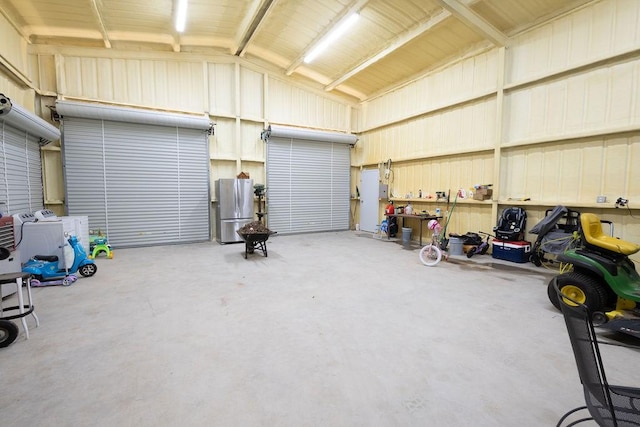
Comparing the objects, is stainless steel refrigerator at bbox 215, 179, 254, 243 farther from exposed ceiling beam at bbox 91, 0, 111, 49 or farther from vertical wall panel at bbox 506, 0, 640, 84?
vertical wall panel at bbox 506, 0, 640, 84

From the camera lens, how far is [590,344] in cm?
113

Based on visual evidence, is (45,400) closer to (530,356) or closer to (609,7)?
(530,356)

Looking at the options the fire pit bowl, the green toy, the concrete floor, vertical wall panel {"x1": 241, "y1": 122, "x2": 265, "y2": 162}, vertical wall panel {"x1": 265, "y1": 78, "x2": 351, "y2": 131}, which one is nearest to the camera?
the concrete floor

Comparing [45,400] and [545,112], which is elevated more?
[545,112]

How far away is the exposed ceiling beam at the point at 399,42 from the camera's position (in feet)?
17.5

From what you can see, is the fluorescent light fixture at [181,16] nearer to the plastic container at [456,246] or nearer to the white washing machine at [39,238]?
the white washing machine at [39,238]

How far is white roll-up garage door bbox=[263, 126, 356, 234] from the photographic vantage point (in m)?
8.39

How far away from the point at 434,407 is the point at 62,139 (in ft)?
27.1

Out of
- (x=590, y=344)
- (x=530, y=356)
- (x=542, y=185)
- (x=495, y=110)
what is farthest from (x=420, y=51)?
(x=590, y=344)

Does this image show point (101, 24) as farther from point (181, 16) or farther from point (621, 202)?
point (621, 202)

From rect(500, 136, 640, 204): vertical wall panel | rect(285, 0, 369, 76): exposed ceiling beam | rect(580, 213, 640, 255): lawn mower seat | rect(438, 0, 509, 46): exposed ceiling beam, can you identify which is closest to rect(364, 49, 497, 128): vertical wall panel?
rect(438, 0, 509, 46): exposed ceiling beam

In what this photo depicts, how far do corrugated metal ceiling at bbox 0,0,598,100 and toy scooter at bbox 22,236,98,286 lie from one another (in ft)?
15.0

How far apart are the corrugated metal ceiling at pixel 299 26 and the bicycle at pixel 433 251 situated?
149 inches

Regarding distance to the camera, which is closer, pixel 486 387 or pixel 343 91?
pixel 486 387
